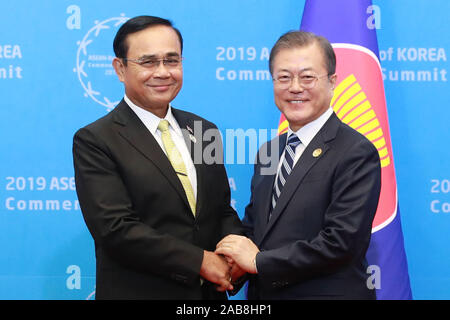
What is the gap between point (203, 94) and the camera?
10.6 ft

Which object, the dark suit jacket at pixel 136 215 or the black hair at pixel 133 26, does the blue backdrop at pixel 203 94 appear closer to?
the black hair at pixel 133 26

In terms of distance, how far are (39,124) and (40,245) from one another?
2.56ft

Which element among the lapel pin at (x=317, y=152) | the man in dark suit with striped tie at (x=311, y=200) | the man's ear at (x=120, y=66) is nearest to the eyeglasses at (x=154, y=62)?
the man's ear at (x=120, y=66)

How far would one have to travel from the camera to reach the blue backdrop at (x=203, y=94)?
320 centimetres

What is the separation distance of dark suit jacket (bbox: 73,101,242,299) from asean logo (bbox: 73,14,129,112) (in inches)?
43.8

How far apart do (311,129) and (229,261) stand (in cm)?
65

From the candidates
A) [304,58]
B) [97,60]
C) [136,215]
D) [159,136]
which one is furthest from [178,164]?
[97,60]

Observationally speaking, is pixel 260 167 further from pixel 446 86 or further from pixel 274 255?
pixel 446 86

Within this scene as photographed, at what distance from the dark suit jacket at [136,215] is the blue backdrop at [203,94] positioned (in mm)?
1136

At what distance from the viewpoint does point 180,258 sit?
1983mm

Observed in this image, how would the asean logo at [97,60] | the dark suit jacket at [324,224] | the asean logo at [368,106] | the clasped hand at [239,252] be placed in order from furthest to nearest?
the asean logo at [97,60] → the asean logo at [368,106] → the clasped hand at [239,252] → the dark suit jacket at [324,224]

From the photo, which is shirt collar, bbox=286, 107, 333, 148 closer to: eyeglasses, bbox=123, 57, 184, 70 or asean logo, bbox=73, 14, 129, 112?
eyeglasses, bbox=123, 57, 184, 70

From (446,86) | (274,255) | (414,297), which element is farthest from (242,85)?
(414,297)

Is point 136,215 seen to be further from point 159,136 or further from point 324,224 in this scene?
point 324,224
